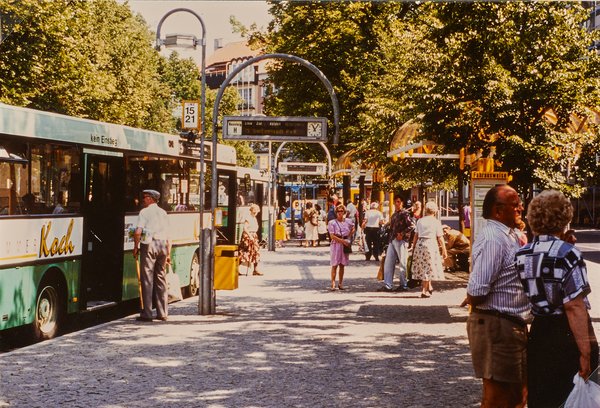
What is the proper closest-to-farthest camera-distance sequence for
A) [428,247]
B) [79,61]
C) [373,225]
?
[428,247]
[373,225]
[79,61]

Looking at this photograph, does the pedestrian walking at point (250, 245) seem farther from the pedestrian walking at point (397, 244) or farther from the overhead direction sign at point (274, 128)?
the overhead direction sign at point (274, 128)

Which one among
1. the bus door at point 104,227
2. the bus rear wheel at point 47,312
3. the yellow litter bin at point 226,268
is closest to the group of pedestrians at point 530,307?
the bus rear wheel at point 47,312

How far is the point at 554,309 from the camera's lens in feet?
17.7

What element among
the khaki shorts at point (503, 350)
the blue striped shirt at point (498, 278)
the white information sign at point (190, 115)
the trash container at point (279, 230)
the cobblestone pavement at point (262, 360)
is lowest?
the cobblestone pavement at point (262, 360)

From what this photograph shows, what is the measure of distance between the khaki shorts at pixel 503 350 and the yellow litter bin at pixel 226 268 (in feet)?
31.4

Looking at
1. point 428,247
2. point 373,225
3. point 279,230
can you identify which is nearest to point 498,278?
point 428,247

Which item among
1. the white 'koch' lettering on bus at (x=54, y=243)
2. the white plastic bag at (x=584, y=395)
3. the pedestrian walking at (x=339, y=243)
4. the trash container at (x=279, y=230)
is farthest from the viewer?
the trash container at (x=279, y=230)

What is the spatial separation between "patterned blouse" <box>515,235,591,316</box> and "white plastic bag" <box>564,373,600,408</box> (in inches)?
18.2

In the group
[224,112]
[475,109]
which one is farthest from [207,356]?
[224,112]

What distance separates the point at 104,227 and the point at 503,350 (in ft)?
33.5

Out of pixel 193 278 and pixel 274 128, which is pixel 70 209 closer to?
pixel 274 128

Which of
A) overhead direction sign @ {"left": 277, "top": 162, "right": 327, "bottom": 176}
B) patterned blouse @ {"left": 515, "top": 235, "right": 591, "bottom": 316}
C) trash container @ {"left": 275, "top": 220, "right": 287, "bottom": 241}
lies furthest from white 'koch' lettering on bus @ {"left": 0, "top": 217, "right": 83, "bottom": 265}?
trash container @ {"left": 275, "top": 220, "right": 287, "bottom": 241}

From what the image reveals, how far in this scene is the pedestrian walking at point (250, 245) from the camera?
968 inches

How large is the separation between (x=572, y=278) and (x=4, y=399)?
5.05m
